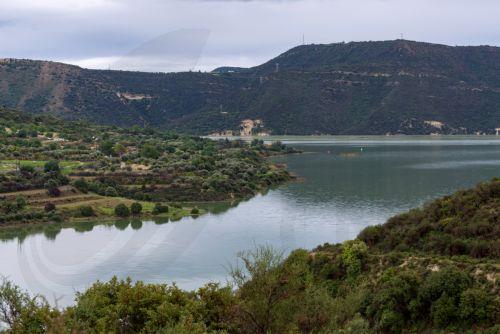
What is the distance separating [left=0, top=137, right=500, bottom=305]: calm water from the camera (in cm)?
3141

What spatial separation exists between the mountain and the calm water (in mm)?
Answer: 91175

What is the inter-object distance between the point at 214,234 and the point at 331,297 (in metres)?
24.5

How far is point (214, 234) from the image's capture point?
41781 mm

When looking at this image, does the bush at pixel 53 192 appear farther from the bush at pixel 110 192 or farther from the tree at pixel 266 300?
the tree at pixel 266 300

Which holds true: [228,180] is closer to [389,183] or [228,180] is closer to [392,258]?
[389,183]

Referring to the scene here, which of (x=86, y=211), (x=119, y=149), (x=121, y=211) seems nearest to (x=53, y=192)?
(x=86, y=211)

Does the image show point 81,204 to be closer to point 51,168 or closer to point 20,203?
point 20,203

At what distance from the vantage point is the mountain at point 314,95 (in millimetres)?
153125

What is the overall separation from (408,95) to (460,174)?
100662mm

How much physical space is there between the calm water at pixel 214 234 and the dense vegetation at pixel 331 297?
8073 mm

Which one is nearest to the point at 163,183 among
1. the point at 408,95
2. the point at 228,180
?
the point at 228,180

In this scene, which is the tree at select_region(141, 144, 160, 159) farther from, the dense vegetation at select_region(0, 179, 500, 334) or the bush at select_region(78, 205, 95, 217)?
the dense vegetation at select_region(0, 179, 500, 334)

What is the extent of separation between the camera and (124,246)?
129 feet

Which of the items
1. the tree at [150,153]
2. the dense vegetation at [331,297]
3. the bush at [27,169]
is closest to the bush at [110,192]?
the bush at [27,169]
